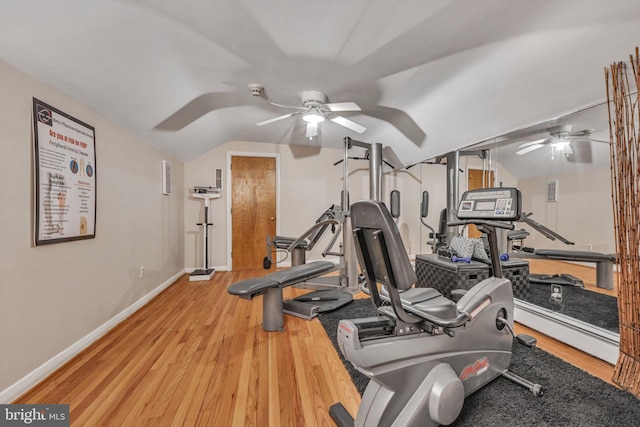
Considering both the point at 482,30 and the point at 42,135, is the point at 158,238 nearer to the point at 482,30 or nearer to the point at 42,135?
A: the point at 42,135

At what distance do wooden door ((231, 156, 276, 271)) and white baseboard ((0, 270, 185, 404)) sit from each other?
2007 millimetres

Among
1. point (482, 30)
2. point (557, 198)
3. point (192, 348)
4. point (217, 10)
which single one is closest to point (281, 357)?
point (192, 348)

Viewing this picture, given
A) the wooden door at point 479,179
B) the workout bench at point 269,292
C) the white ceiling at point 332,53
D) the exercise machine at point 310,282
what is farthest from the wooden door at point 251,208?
the wooden door at point 479,179

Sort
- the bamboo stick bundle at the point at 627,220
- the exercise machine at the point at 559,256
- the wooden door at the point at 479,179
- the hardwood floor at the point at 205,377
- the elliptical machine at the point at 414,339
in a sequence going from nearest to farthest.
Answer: the elliptical machine at the point at 414,339 < the hardwood floor at the point at 205,377 < the bamboo stick bundle at the point at 627,220 < the exercise machine at the point at 559,256 < the wooden door at the point at 479,179

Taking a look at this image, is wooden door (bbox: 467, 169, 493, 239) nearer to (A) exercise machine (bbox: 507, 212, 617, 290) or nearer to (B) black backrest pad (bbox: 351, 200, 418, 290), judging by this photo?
(A) exercise machine (bbox: 507, 212, 617, 290)

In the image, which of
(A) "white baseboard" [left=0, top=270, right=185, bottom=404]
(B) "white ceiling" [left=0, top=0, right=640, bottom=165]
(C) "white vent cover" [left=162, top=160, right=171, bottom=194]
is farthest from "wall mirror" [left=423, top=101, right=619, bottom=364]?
(C) "white vent cover" [left=162, top=160, right=171, bottom=194]

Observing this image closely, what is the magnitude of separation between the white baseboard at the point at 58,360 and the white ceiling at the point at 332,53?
1.88 m

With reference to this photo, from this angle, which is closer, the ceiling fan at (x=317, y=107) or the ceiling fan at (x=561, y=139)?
the ceiling fan at (x=561, y=139)

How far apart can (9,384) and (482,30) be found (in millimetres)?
3639

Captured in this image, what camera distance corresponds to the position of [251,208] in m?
4.73

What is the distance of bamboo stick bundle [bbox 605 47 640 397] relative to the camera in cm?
145

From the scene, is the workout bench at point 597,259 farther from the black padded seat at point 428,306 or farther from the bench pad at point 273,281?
the bench pad at point 273,281

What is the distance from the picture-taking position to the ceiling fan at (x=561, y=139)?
7.46ft

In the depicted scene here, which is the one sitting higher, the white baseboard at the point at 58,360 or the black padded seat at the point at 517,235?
the black padded seat at the point at 517,235
